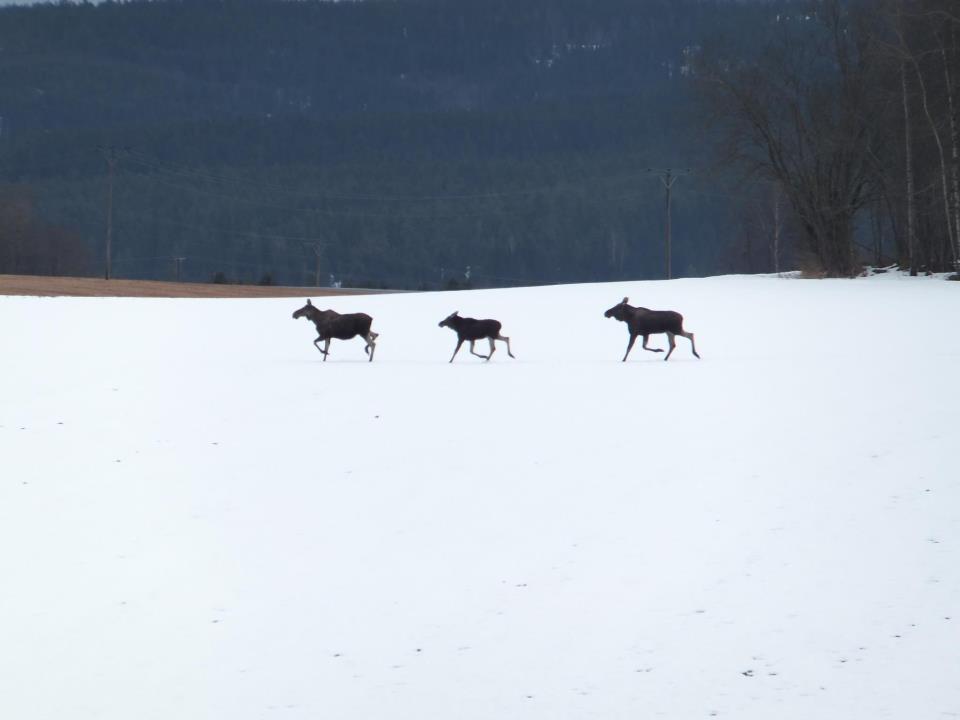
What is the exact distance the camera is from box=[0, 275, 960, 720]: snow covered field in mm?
7805

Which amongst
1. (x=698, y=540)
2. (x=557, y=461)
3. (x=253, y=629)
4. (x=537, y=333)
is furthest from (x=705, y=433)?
(x=537, y=333)

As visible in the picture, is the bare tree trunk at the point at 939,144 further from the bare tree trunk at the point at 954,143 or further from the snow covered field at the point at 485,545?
the snow covered field at the point at 485,545

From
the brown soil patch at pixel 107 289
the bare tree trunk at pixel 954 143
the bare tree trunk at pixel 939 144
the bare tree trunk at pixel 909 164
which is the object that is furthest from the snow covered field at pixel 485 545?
the brown soil patch at pixel 107 289

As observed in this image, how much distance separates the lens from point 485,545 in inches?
419

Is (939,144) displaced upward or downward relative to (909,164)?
upward

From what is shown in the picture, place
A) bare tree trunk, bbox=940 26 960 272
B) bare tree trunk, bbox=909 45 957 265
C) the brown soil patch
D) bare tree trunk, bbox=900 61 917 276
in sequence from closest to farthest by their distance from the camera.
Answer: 1. bare tree trunk, bbox=940 26 960 272
2. bare tree trunk, bbox=909 45 957 265
3. bare tree trunk, bbox=900 61 917 276
4. the brown soil patch

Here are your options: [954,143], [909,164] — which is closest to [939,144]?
[954,143]

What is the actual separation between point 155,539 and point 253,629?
2.50 meters

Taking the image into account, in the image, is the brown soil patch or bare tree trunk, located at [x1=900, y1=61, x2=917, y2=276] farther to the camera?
the brown soil patch

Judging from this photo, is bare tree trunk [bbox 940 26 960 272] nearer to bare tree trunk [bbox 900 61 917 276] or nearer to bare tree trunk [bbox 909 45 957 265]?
bare tree trunk [bbox 909 45 957 265]

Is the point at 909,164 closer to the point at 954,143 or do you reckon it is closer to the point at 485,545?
the point at 954,143

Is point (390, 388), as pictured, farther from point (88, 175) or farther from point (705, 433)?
point (88, 175)

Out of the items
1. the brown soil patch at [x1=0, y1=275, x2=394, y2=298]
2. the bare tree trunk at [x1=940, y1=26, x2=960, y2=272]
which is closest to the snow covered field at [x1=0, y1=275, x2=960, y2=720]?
the bare tree trunk at [x1=940, y1=26, x2=960, y2=272]

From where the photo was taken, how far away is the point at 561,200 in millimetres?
170750
